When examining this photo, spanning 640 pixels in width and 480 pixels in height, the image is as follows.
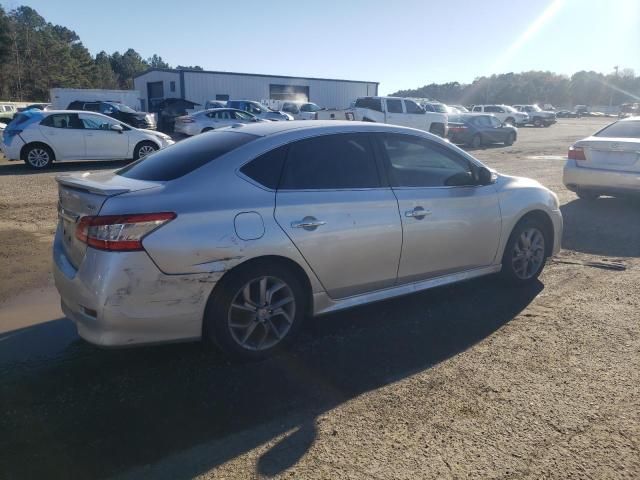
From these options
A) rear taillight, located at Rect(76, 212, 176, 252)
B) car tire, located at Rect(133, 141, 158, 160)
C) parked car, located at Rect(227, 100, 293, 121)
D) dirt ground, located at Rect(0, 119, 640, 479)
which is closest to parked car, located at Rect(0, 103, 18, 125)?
parked car, located at Rect(227, 100, 293, 121)

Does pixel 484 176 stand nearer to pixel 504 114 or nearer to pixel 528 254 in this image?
pixel 528 254

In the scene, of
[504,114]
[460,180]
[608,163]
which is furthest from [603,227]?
[504,114]

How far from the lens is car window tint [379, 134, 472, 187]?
439cm

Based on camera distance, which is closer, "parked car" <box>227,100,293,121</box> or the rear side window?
the rear side window

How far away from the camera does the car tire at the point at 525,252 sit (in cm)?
512

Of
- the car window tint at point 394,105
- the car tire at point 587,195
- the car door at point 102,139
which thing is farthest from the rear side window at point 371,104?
the car tire at point 587,195

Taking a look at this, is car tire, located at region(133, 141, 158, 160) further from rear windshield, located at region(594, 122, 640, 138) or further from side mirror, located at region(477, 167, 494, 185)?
side mirror, located at region(477, 167, 494, 185)

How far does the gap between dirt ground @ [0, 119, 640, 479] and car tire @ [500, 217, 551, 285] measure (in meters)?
0.27

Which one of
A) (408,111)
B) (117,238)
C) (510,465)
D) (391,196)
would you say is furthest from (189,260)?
(408,111)

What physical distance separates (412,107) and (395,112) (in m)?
0.97

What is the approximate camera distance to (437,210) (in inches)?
176

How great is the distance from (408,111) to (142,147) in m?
12.3

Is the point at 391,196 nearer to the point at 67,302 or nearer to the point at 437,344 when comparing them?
the point at 437,344

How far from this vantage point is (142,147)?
1488 cm
